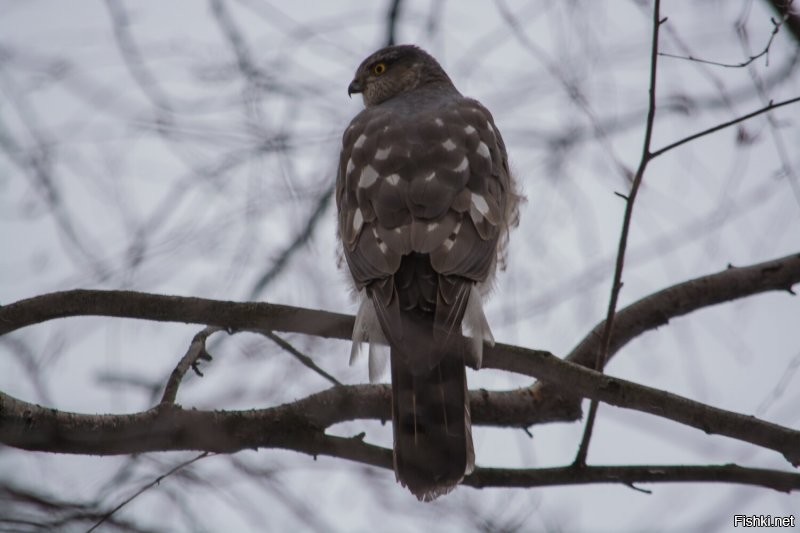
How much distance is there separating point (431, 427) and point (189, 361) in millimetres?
1042

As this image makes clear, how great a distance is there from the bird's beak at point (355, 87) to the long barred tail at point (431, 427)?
3.00m

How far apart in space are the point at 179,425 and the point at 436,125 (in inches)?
88.5

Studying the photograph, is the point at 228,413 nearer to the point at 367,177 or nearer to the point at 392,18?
the point at 367,177

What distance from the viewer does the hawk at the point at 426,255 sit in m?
4.11

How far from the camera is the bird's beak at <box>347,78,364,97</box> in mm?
6699

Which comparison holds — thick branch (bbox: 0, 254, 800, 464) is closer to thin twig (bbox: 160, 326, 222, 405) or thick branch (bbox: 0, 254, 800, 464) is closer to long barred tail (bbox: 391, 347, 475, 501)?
thin twig (bbox: 160, 326, 222, 405)

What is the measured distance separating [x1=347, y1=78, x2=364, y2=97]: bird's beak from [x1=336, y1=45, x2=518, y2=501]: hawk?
1159 mm

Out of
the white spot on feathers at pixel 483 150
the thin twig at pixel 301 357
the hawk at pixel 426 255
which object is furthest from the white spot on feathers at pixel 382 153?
the thin twig at pixel 301 357

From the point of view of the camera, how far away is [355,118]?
5648mm

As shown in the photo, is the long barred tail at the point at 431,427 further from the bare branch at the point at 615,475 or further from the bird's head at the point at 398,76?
the bird's head at the point at 398,76

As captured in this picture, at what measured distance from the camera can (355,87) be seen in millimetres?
6738

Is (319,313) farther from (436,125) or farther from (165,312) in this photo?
(436,125)

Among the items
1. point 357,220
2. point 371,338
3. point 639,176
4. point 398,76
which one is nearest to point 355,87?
A: point 398,76

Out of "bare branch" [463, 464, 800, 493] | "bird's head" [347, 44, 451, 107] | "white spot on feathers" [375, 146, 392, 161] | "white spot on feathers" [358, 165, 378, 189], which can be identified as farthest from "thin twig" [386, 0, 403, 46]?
"bare branch" [463, 464, 800, 493]
